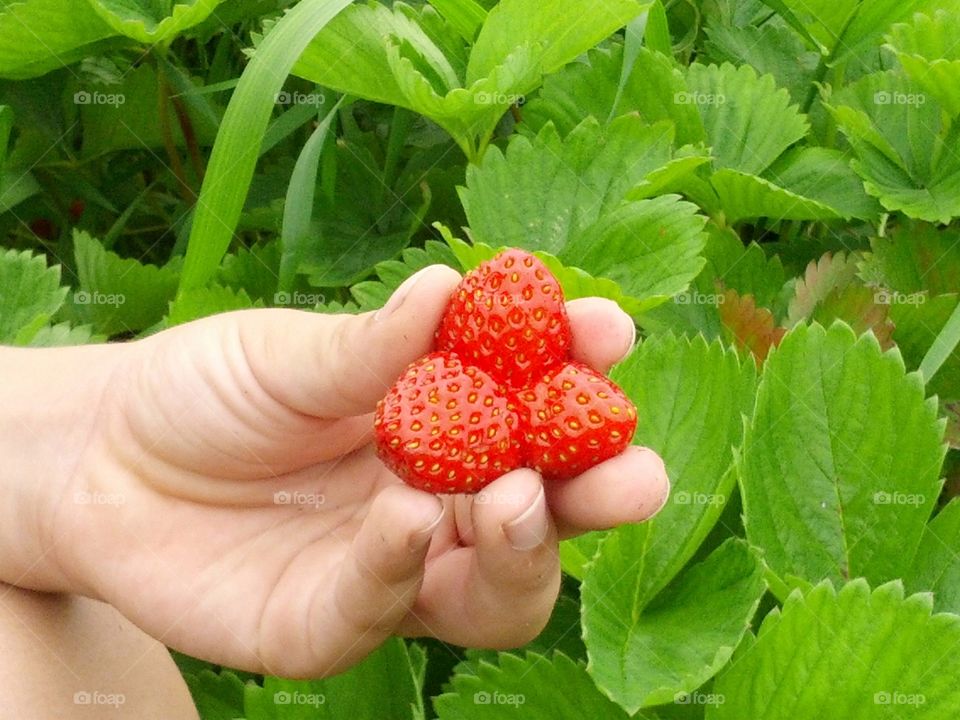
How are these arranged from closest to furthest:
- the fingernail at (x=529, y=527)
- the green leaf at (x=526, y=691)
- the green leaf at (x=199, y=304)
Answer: the fingernail at (x=529, y=527) → the green leaf at (x=526, y=691) → the green leaf at (x=199, y=304)

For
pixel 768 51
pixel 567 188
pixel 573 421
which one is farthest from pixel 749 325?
pixel 768 51

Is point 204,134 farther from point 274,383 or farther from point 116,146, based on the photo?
point 274,383

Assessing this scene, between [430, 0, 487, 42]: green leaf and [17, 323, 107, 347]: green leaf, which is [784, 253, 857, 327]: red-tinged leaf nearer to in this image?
[430, 0, 487, 42]: green leaf

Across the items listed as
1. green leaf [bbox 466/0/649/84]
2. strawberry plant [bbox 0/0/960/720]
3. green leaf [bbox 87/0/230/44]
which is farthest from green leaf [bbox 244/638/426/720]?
green leaf [bbox 87/0/230/44]

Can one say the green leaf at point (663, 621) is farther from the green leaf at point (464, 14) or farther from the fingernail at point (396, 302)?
the green leaf at point (464, 14)

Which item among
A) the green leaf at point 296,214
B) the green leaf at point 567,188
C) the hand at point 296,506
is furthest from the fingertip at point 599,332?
the green leaf at point 296,214

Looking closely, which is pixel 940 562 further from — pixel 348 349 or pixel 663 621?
pixel 348 349

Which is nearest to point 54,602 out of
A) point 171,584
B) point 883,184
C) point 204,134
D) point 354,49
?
point 171,584
